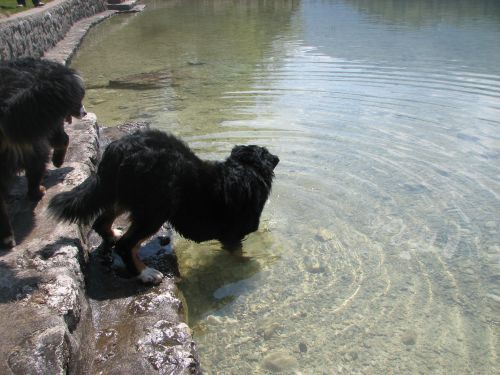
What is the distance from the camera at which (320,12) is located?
2414 cm

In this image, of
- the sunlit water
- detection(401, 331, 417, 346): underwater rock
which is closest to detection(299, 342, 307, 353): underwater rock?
the sunlit water

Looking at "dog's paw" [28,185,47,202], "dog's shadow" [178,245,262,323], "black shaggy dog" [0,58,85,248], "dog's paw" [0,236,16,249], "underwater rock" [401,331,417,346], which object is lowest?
"underwater rock" [401,331,417,346]

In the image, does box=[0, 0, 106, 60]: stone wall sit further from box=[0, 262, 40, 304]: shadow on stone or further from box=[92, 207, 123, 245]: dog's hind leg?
box=[0, 262, 40, 304]: shadow on stone

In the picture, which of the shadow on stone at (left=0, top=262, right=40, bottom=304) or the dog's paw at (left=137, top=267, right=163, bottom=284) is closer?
the shadow on stone at (left=0, top=262, right=40, bottom=304)

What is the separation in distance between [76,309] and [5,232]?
865mm

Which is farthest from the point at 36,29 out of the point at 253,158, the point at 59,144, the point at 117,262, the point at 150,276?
the point at 150,276

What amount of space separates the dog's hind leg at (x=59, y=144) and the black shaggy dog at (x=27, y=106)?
29.3 inches

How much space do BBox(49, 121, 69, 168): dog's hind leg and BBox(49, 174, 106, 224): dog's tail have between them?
96 centimetres

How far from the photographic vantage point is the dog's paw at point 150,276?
11.3 feet

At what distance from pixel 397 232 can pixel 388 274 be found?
0.73 meters

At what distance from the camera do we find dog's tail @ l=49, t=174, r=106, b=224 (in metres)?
3.41

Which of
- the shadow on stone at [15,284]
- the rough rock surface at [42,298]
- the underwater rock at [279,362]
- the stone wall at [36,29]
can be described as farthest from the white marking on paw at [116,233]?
the stone wall at [36,29]

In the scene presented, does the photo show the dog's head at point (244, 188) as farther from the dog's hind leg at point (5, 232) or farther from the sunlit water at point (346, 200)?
the dog's hind leg at point (5, 232)

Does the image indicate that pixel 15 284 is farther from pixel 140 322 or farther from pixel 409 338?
pixel 409 338
